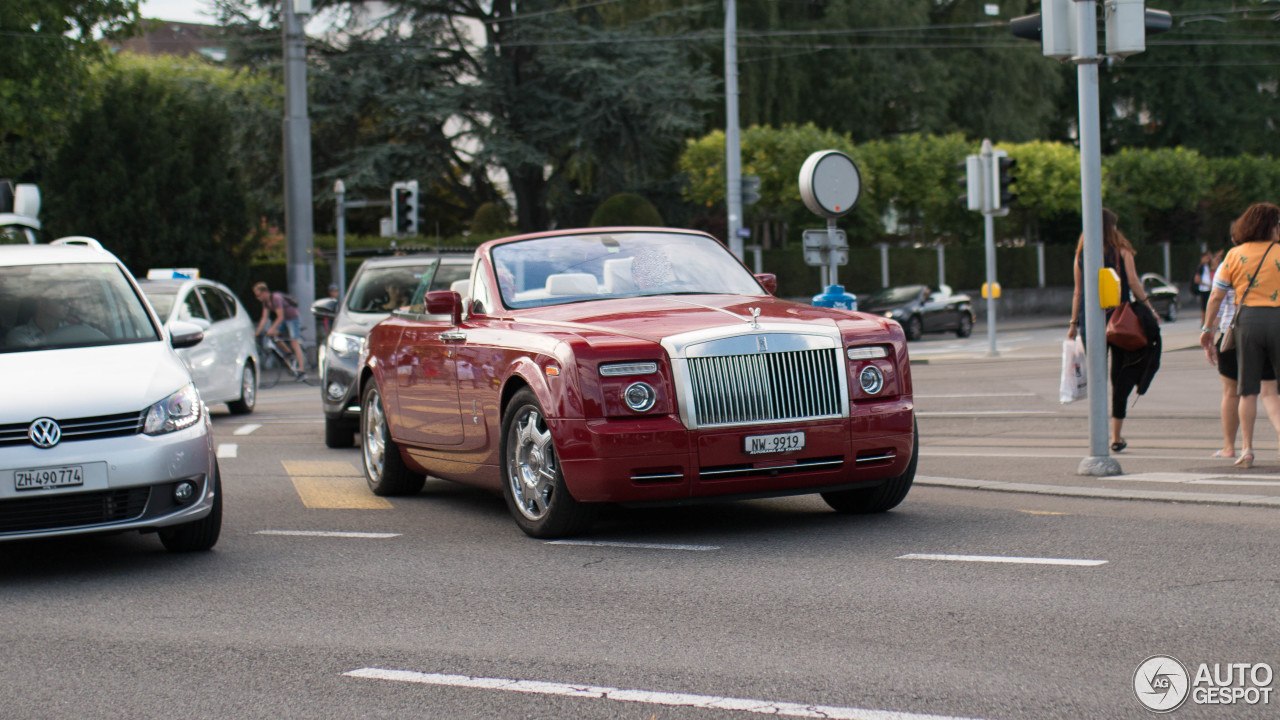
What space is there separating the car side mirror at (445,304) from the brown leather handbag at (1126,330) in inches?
192

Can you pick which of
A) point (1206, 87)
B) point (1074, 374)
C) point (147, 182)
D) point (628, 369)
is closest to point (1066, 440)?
point (1074, 374)

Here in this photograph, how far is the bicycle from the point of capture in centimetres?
2589

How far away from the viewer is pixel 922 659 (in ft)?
15.6

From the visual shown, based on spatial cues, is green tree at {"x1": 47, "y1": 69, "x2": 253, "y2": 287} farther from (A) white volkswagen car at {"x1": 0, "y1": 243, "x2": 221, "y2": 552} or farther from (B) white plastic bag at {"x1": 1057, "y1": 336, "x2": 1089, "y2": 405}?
(B) white plastic bag at {"x1": 1057, "y1": 336, "x2": 1089, "y2": 405}

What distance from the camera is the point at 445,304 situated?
8.41 meters

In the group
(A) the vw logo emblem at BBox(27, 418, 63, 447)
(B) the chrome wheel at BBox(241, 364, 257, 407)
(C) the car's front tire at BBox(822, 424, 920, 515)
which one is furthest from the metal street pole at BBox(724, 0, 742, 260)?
(A) the vw logo emblem at BBox(27, 418, 63, 447)

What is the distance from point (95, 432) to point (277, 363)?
20.1 metres

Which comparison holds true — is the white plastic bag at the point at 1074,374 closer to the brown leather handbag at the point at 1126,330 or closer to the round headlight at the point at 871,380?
the brown leather handbag at the point at 1126,330

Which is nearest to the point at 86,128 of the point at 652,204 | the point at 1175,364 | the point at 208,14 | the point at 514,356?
the point at 208,14

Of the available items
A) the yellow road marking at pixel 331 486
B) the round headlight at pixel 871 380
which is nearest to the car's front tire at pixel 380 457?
the yellow road marking at pixel 331 486

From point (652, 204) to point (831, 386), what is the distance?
3674 centimetres

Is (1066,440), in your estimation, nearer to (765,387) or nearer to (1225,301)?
(1225,301)

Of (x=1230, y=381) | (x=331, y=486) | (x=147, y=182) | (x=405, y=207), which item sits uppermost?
(x=147, y=182)

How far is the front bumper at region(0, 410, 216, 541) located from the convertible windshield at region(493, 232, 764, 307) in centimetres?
221
